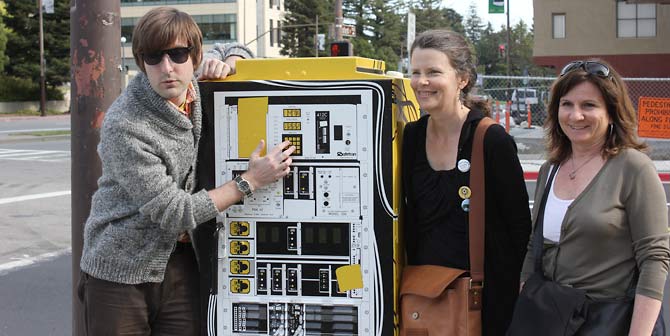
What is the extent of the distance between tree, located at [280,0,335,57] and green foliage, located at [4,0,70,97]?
2551cm

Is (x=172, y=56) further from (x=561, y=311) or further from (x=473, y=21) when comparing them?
(x=473, y=21)

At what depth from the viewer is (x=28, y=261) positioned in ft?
25.6

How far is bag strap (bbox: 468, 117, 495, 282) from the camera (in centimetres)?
273

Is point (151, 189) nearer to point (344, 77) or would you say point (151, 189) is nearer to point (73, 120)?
point (344, 77)

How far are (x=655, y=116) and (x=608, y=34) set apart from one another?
1633 cm

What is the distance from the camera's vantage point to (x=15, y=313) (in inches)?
241

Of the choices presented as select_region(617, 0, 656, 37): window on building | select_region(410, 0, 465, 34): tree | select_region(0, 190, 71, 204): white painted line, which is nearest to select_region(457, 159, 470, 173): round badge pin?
select_region(0, 190, 71, 204): white painted line

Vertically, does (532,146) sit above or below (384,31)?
below

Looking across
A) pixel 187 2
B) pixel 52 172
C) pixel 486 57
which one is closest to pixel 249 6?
pixel 187 2

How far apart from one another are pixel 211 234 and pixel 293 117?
1.81 feet

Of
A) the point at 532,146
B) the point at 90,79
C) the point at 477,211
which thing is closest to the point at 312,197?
the point at 477,211

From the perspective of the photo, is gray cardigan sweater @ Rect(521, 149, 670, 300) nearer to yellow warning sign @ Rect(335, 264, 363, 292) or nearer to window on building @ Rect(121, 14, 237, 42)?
yellow warning sign @ Rect(335, 264, 363, 292)

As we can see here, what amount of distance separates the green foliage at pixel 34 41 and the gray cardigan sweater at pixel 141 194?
1872 inches

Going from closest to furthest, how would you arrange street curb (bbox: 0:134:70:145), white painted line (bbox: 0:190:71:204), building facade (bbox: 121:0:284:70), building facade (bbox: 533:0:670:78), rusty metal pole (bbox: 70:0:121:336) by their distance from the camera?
rusty metal pole (bbox: 70:0:121:336) < white painted line (bbox: 0:190:71:204) < street curb (bbox: 0:134:70:145) < building facade (bbox: 533:0:670:78) < building facade (bbox: 121:0:284:70)
